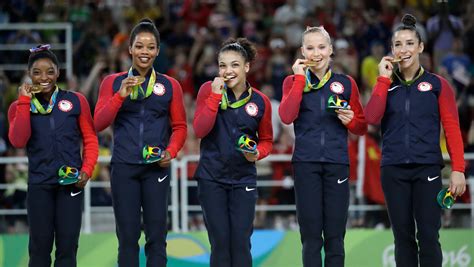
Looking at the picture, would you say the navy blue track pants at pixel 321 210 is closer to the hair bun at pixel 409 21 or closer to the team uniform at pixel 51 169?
the hair bun at pixel 409 21

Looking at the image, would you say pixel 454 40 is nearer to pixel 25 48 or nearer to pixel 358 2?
pixel 358 2

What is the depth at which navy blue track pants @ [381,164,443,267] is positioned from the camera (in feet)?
27.5

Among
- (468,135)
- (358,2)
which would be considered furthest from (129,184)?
(358,2)

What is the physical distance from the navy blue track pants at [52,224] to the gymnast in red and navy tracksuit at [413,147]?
2.28m

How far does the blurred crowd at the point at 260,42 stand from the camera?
44.4 feet

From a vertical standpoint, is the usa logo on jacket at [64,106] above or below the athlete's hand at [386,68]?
below

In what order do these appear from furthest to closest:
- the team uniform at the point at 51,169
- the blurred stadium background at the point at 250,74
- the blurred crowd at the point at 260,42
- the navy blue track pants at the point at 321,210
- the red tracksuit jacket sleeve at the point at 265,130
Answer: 1. the blurred crowd at the point at 260,42
2. the blurred stadium background at the point at 250,74
3. the red tracksuit jacket sleeve at the point at 265,130
4. the team uniform at the point at 51,169
5. the navy blue track pants at the point at 321,210

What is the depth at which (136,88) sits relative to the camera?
8492 millimetres

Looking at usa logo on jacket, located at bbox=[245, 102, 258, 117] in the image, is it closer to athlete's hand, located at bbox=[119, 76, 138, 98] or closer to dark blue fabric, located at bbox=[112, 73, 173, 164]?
dark blue fabric, located at bbox=[112, 73, 173, 164]

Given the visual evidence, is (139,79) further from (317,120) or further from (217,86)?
(317,120)

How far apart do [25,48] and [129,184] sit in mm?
7489

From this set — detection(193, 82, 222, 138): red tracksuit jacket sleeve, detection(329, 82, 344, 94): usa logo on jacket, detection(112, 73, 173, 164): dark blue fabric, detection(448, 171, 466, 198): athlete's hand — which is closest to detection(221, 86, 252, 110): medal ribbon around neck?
detection(193, 82, 222, 138): red tracksuit jacket sleeve

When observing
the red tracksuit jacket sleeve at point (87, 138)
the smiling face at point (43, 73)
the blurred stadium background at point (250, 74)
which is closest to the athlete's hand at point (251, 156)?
the red tracksuit jacket sleeve at point (87, 138)

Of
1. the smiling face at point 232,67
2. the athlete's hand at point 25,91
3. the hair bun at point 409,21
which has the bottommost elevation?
the athlete's hand at point 25,91
